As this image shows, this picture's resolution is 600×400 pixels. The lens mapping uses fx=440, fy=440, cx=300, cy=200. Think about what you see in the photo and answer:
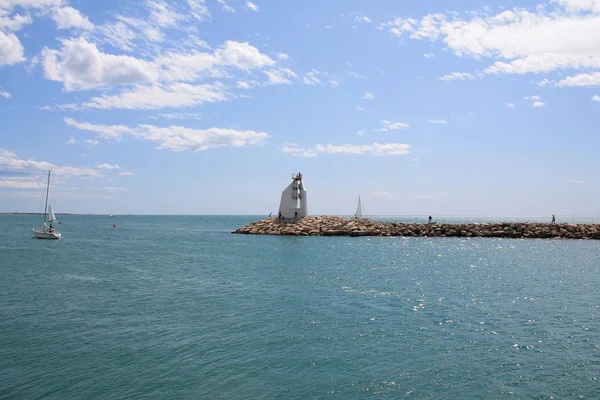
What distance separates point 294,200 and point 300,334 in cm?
6369

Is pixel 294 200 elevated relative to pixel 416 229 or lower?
elevated

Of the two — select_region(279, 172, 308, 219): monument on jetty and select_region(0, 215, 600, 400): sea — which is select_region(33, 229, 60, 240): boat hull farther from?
select_region(0, 215, 600, 400): sea

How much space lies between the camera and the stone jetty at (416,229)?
236 ft

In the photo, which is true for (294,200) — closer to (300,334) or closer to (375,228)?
(375,228)

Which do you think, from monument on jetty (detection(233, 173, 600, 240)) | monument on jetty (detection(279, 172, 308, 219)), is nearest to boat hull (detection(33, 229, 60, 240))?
monument on jetty (detection(233, 173, 600, 240))

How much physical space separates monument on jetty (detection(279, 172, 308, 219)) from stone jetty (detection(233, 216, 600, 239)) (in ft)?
4.29

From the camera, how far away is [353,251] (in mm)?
52219

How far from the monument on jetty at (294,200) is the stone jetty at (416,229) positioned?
1.31 m

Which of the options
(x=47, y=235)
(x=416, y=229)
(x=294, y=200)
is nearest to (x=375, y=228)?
(x=416, y=229)

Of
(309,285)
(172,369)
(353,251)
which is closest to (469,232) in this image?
(353,251)

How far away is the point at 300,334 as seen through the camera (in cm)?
1792

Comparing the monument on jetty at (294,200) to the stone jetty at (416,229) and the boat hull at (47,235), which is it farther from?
the boat hull at (47,235)

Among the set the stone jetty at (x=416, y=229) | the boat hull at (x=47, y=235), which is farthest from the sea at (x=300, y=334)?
the boat hull at (x=47, y=235)

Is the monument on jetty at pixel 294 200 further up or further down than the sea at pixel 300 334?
further up
